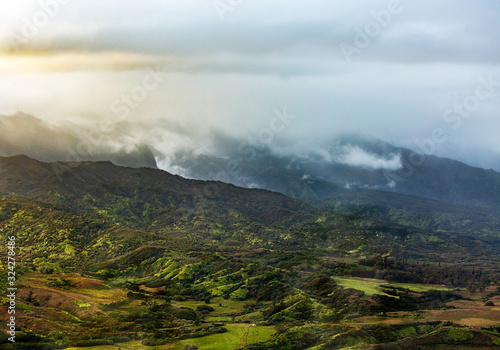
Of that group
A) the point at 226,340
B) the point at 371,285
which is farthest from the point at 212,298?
the point at 371,285

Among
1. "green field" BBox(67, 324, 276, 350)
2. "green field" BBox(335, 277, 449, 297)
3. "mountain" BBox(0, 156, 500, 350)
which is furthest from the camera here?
"green field" BBox(335, 277, 449, 297)

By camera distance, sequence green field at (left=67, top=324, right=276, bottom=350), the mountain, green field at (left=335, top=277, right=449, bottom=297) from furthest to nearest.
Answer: green field at (left=335, top=277, right=449, bottom=297), the mountain, green field at (left=67, top=324, right=276, bottom=350)

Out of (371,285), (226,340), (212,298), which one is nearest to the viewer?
(226,340)

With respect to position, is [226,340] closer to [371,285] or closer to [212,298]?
[212,298]

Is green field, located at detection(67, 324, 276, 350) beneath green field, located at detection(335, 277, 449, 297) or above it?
beneath

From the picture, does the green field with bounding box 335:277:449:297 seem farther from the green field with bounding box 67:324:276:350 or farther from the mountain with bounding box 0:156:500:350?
the green field with bounding box 67:324:276:350

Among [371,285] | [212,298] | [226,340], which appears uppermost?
[371,285]

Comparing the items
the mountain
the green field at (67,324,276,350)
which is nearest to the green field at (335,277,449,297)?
the mountain

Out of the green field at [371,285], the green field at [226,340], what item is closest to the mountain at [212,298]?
the green field at [226,340]

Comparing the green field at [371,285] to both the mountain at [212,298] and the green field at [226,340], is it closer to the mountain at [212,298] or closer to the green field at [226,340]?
the mountain at [212,298]

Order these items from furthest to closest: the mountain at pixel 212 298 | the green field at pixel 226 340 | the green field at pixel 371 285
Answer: the green field at pixel 371 285 < the mountain at pixel 212 298 < the green field at pixel 226 340

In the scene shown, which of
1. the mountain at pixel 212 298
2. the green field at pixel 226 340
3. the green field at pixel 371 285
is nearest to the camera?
the green field at pixel 226 340

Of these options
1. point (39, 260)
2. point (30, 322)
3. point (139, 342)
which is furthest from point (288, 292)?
point (39, 260)
